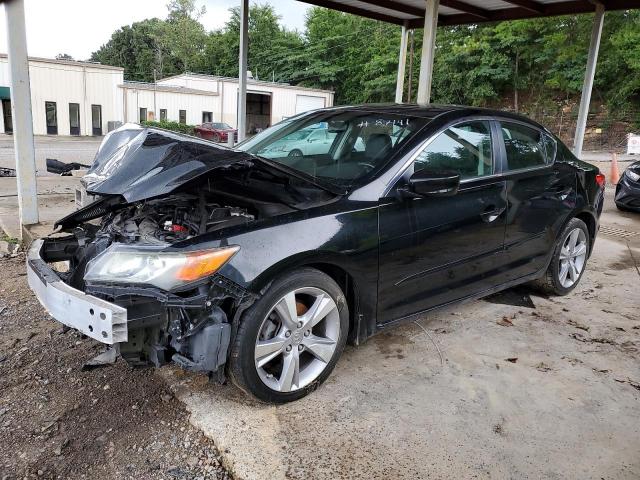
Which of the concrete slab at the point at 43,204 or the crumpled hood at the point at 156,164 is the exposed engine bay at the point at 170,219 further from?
the concrete slab at the point at 43,204

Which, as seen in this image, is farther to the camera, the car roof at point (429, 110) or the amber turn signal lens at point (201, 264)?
the car roof at point (429, 110)

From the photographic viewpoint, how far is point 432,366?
129 inches

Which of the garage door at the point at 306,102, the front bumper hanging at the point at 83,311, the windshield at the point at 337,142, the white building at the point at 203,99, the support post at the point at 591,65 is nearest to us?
the front bumper hanging at the point at 83,311

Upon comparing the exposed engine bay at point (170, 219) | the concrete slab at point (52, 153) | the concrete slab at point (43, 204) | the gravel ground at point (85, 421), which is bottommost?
the concrete slab at point (52, 153)

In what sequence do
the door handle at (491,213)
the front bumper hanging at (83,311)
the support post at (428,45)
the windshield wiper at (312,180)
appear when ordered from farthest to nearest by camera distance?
1. the support post at (428,45)
2. the door handle at (491,213)
3. the windshield wiper at (312,180)
4. the front bumper hanging at (83,311)

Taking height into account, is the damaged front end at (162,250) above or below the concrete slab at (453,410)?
above

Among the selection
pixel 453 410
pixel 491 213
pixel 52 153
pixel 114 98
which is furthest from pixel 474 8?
pixel 114 98

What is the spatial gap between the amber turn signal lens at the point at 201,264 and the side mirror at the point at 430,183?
1228mm

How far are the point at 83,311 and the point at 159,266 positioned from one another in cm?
38

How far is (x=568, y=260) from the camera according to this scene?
4.59 meters

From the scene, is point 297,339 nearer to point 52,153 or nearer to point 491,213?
point 491,213

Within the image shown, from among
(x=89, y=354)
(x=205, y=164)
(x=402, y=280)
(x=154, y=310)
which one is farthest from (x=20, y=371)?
(x=402, y=280)

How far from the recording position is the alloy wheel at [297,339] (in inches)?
104

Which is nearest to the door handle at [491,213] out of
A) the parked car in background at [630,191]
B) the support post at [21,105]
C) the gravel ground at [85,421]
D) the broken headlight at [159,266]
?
the broken headlight at [159,266]
